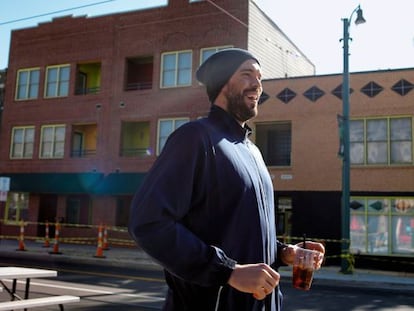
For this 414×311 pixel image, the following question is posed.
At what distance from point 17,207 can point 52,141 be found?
14.2 ft

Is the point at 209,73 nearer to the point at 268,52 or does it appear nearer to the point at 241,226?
the point at 241,226

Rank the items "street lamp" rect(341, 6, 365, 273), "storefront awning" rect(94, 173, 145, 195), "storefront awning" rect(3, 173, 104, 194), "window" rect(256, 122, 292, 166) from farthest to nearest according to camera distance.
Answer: "storefront awning" rect(3, 173, 104, 194)
"storefront awning" rect(94, 173, 145, 195)
"window" rect(256, 122, 292, 166)
"street lamp" rect(341, 6, 365, 273)

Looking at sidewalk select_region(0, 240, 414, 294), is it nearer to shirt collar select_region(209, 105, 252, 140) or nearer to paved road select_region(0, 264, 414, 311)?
paved road select_region(0, 264, 414, 311)

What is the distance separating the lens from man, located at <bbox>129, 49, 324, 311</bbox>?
5.65 feet

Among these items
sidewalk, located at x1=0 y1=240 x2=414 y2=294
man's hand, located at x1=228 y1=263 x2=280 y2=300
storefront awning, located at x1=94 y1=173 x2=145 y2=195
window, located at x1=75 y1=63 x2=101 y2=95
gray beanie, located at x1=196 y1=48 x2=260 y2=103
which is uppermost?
window, located at x1=75 y1=63 x2=101 y2=95

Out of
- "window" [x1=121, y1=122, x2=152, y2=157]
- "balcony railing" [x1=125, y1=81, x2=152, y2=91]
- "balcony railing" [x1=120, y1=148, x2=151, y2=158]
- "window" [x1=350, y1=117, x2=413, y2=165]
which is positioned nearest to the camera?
"window" [x1=350, y1=117, x2=413, y2=165]

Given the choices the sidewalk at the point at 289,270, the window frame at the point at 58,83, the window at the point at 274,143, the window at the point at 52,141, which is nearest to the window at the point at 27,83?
the window frame at the point at 58,83

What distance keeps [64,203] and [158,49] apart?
973cm

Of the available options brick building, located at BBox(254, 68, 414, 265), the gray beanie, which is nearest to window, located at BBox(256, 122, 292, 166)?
brick building, located at BBox(254, 68, 414, 265)

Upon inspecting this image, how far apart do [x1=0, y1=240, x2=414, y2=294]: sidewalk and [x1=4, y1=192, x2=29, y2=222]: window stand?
6268 mm

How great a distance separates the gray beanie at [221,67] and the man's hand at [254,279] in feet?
2.72

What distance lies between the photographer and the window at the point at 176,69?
24969mm

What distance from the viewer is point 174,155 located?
1882 millimetres

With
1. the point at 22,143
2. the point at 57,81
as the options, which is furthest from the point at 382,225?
the point at 22,143
